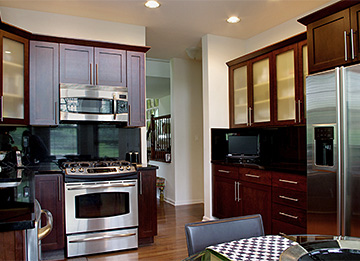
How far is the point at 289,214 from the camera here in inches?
119

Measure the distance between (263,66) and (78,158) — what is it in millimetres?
2639

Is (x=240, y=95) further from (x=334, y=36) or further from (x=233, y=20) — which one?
(x=334, y=36)

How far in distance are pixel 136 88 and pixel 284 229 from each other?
234 centimetres

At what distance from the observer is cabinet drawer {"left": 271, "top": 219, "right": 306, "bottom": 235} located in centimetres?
292

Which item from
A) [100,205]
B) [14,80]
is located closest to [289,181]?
[100,205]

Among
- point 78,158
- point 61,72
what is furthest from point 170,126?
point 61,72

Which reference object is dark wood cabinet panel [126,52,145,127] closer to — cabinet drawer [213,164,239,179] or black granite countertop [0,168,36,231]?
cabinet drawer [213,164,239,179]

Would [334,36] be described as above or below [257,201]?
above

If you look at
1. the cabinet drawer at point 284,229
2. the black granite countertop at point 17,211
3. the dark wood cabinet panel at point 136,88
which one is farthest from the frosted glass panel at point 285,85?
the black granite countertop at point 17,211

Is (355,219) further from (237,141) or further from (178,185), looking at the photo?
(178,185)

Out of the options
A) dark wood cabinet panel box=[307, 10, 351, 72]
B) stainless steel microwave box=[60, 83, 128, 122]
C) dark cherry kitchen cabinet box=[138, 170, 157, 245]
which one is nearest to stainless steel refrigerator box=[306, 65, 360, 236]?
dark wood cabinet panel box=[307, 10, 351, 72]

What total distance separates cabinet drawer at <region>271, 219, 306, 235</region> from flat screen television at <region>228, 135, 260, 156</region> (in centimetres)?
116

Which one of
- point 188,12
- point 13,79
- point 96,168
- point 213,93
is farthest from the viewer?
point 213,93

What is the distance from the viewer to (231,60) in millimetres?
4508
